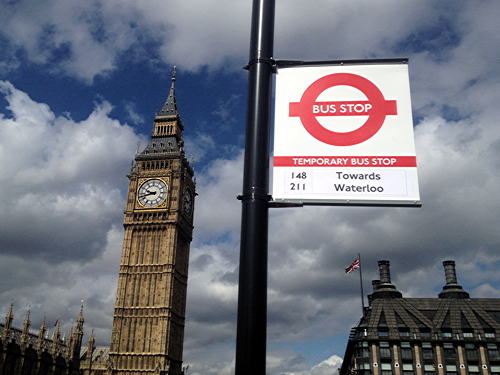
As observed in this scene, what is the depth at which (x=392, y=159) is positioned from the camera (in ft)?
24.2

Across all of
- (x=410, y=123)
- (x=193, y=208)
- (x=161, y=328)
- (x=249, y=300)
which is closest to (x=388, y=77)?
(x=410, y=123)

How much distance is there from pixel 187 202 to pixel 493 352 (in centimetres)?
6071

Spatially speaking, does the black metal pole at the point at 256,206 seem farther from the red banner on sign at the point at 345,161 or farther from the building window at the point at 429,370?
the building window at the point at 429,370

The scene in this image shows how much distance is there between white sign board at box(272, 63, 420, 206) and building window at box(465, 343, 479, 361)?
290ft

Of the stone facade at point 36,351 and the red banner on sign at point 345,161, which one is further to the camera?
the stone facade at point 36,351

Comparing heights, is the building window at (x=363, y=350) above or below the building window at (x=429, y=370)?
above

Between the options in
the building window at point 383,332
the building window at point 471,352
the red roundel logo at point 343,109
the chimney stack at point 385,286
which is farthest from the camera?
the chimney stack at point 385,286

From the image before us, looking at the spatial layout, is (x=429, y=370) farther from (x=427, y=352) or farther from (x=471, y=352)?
(x=471, y=352)

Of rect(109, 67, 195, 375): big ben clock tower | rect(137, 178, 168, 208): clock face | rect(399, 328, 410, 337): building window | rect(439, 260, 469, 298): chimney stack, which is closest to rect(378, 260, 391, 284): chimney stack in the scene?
rect(439, 260, 469, 298): chimney stack

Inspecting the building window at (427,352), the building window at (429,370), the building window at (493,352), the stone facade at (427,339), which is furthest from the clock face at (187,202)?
the building window at (493,352)

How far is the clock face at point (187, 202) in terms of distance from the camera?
97.6 m

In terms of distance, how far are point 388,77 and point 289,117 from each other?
1.64 m

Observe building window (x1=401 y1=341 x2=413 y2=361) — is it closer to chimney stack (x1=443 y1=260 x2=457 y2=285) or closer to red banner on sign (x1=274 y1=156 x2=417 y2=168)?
chimney stack (x1=443 y1=260 x2=457 y2=285)

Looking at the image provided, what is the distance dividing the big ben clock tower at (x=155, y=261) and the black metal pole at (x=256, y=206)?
265 ft
